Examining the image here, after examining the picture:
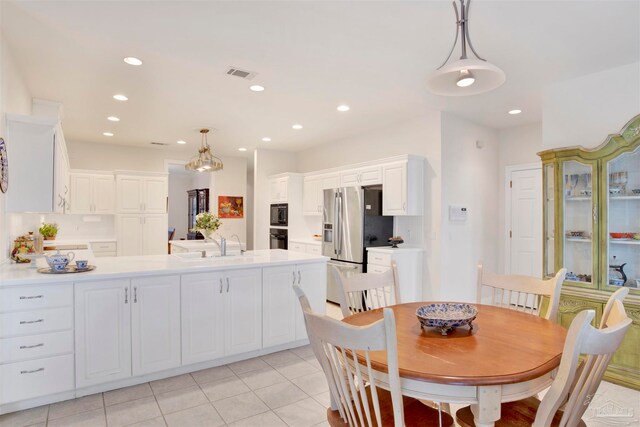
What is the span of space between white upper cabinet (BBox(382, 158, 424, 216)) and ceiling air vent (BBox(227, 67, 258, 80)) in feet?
7.06

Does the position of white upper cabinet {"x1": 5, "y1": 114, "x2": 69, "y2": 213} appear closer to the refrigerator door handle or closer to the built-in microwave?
the refrigerator door handle

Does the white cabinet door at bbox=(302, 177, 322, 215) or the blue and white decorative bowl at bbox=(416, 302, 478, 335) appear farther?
the white cabinet door at bbox=(302, 177, 322, 215)

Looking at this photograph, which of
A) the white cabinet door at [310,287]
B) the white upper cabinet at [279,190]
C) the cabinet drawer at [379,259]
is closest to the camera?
the white cabinet door at [310,287]

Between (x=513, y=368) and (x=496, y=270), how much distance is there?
4.47 m

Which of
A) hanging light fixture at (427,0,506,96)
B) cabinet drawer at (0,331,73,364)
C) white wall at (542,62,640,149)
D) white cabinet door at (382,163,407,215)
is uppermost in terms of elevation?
white wall at (542,62,640,149)

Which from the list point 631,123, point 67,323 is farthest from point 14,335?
point 631,123

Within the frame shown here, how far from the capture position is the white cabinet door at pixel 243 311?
3.14m

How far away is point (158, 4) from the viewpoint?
2.25 m

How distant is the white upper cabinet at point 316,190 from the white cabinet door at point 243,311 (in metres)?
2.71

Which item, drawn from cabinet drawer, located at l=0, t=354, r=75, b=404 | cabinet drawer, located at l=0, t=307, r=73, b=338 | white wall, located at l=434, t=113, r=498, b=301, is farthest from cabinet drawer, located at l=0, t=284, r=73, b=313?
white wall, located at l=434, t=113, r=498, b=301

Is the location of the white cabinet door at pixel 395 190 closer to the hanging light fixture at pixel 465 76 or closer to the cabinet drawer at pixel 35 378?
the hanging light fixture at pixel 465 76

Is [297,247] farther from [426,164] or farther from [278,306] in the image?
[278,306]

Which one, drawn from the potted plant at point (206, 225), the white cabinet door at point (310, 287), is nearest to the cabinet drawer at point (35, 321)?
the potted plant at point (206, 225)

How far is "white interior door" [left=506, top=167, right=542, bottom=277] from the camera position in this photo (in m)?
4.93
